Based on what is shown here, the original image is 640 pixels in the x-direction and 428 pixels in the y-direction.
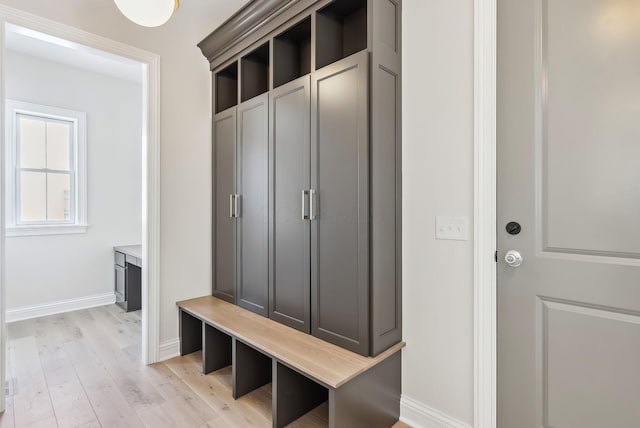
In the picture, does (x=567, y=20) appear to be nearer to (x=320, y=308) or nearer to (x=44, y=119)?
(x=320, y=308)

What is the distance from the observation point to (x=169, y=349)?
259cm

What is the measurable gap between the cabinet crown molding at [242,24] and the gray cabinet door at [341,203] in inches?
25.7

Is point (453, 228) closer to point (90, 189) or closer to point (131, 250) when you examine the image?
point (131, 250)

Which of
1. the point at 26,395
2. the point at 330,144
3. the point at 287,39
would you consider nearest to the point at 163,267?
the point at 26,395

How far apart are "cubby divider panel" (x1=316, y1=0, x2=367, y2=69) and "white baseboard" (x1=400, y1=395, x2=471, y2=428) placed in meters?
2.08

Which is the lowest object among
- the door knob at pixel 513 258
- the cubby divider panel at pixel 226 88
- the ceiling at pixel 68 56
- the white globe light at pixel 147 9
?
the door knob at pixel 513 258

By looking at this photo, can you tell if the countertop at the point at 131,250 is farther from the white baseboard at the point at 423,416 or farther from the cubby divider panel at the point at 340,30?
the white baseboard at the point at 423,416

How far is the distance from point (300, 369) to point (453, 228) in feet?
3.52

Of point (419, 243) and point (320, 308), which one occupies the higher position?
point (419, 243)

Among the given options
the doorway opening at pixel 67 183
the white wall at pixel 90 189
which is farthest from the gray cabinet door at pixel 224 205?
the white wall at pixel 90 189

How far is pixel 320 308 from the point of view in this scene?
1.89 meters

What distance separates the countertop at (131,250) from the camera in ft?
11.2

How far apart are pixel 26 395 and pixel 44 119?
9.94 feet

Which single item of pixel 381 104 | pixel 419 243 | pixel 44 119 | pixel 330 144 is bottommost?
pixel 419 243
